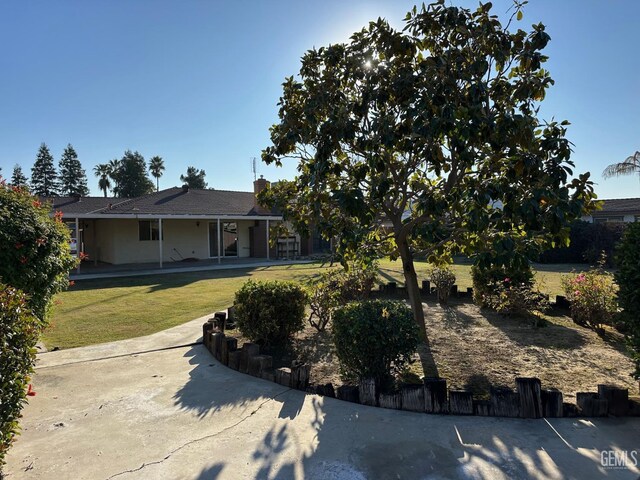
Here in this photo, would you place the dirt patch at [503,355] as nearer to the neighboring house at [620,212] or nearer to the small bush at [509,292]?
the small bush at [509,292]

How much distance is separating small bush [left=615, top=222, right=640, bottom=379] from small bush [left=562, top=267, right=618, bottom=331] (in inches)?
112

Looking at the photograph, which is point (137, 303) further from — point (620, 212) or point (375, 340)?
point (620, 212)

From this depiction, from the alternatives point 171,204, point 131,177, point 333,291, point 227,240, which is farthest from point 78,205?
point 131,177

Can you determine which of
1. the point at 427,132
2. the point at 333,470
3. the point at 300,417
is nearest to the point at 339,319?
the point at 300,417

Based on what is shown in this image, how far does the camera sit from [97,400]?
12.8 ft

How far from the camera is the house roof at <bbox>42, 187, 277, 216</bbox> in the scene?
1834 cm

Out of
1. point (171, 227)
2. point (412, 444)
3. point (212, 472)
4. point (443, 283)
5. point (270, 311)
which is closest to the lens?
point (212, 472)

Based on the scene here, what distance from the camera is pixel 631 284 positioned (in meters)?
3.42

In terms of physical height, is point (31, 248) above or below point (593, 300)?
above

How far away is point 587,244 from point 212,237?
20.6m

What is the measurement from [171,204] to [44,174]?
213 feet

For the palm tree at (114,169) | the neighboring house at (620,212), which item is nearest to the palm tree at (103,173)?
the palm tree at (114,169)

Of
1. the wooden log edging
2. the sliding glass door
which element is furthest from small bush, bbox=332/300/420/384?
the sliding glass door

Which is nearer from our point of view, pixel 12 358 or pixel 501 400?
pixel 12 358
